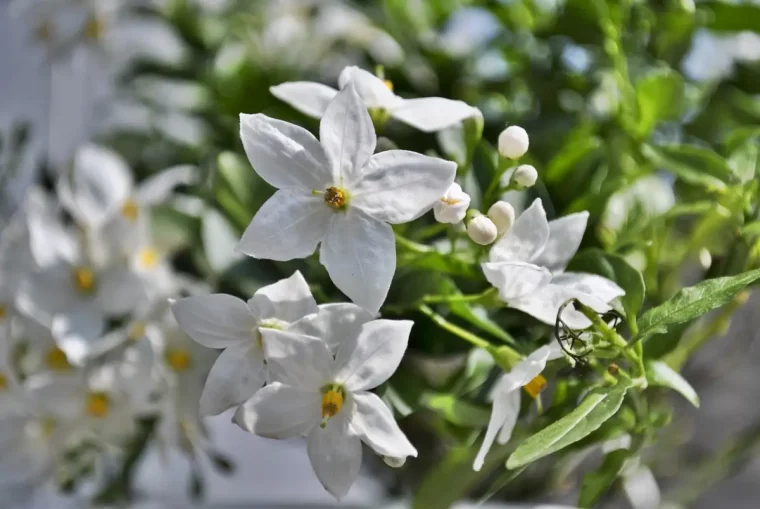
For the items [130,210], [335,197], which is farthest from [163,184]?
[335,197]

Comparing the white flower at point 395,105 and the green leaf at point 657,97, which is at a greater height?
the white flower at point 395,105

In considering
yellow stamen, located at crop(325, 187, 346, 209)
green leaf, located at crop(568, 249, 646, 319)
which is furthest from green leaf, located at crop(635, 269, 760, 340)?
yellow stamen, located at crop(325, 187, 346, 209)

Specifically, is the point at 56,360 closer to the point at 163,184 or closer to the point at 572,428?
the point at 163,184

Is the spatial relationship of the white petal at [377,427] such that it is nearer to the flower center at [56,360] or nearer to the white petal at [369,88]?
the white petal at [369,88]

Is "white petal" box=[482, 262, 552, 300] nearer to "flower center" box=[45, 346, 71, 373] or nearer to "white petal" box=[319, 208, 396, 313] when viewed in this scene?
"white petal" box=[319, 208, 396, 313]

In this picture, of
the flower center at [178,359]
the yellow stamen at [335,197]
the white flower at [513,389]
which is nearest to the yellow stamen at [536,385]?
the white flower at [513,389]

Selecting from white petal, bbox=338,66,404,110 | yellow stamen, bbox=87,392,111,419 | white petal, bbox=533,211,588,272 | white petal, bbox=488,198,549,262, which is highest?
white petal, bbox=338,66,404,110
